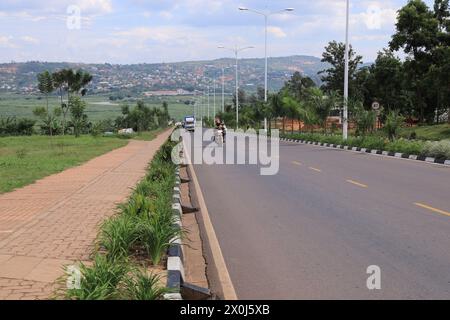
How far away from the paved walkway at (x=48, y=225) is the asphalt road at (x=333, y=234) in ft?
6.54

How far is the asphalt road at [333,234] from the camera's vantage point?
668 cm

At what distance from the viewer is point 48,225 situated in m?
9.91

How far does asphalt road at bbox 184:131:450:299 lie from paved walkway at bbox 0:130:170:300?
6.54 ft

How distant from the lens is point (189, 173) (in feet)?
70.2

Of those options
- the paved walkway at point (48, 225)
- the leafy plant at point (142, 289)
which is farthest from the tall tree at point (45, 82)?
the leafy plant at point (142, 289)

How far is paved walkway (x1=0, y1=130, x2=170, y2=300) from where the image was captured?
662 centimetres

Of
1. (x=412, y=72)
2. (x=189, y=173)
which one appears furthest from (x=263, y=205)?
(x=412, y=72)

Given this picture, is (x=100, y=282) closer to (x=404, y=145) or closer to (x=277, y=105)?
(x=404, y=145)

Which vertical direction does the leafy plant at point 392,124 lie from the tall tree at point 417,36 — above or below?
below

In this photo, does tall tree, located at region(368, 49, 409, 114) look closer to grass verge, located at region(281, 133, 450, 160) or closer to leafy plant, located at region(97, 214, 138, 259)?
grass verge, located at region(281, 133, 450, 160)

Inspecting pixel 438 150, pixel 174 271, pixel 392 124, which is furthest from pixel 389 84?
pixel 174 271

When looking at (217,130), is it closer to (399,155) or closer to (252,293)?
(399,155)

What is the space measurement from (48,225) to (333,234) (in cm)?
440

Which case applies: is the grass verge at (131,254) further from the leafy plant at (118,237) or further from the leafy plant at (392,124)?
the leafy plant at (392,124)
